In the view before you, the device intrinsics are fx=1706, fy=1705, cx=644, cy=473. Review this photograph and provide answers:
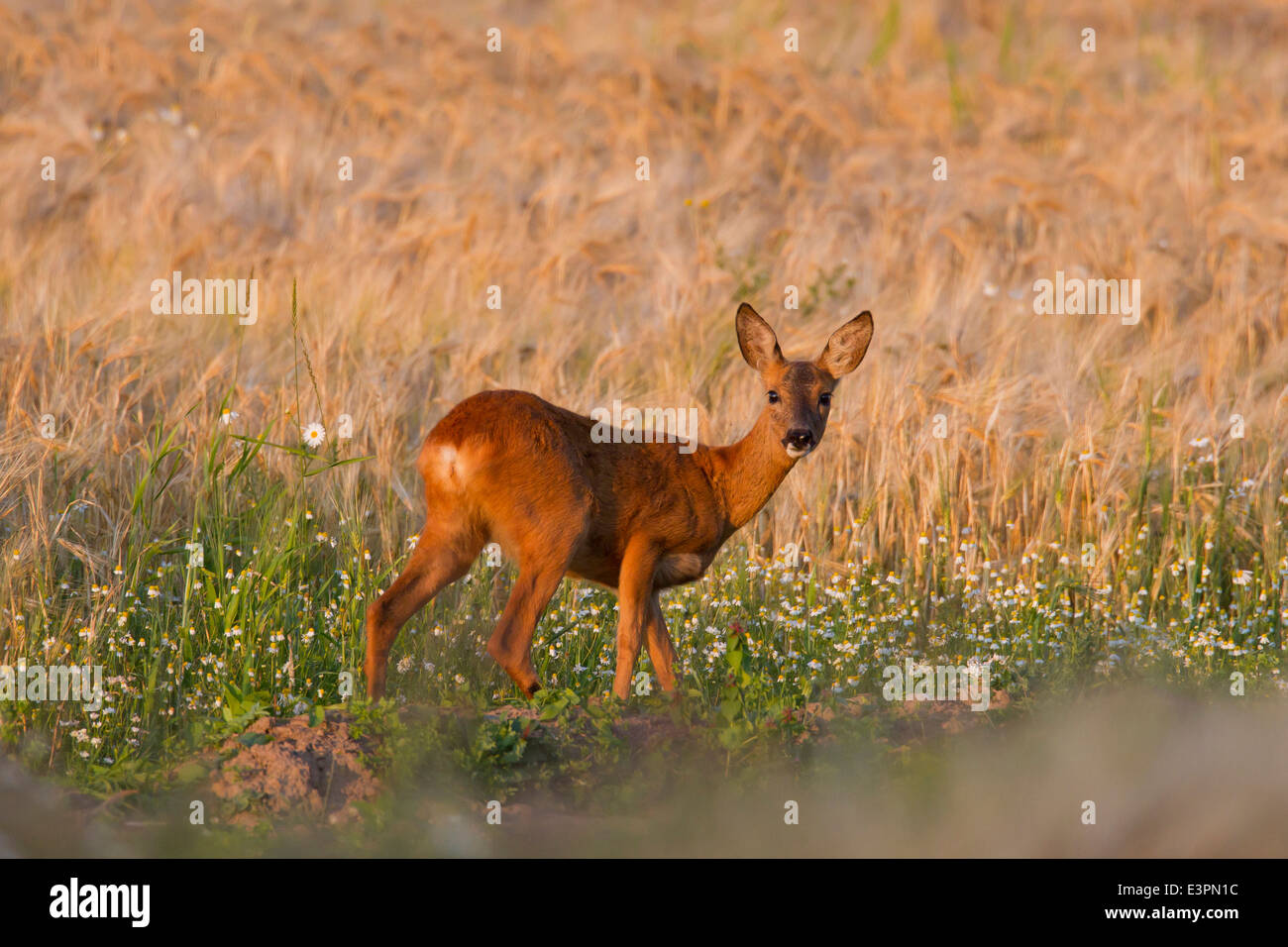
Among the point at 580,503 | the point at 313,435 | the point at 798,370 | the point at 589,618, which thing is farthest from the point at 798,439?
the point at 313,435

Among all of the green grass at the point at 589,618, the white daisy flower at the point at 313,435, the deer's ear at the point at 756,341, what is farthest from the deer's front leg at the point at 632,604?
the white daisy flower at the point at 313,435

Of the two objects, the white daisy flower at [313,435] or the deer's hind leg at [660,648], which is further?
the white daisy flower at [313,435]

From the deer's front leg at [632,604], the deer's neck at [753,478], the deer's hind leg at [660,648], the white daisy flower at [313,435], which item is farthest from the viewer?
the white daisy flower at [313,435]

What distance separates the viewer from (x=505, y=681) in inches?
297

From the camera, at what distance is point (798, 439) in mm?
6902

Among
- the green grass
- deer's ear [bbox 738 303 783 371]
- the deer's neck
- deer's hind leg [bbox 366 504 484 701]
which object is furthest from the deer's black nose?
deer's hind leg [bbox 366 504 484 701]

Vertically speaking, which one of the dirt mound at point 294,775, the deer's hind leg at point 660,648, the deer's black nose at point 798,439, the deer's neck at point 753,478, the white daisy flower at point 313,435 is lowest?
the dirt mound at point 294,775

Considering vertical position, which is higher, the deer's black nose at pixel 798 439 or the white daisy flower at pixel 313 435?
the white daisy flower at pixel 313 435

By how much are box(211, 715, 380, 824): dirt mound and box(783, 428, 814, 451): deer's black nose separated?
2120mm

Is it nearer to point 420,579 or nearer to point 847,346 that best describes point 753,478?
point 847,346

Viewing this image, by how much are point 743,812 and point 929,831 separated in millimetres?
767

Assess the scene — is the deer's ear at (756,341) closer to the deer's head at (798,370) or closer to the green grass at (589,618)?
the deer's head at (798,370)

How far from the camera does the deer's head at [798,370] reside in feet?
23.4

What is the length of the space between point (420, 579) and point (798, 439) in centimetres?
161
